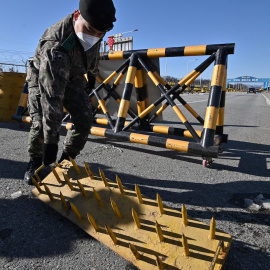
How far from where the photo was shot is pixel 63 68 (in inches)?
68.9

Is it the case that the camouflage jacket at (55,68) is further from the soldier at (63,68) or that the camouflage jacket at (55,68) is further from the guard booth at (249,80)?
the guard booth at (249,80)

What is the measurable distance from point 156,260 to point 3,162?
93.0 inches

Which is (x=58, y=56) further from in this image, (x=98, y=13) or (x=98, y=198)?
(x=98, y=198)

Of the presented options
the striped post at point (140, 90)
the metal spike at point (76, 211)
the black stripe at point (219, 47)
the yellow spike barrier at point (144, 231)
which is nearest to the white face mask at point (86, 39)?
the yellow spike barrier at point (144, 231)

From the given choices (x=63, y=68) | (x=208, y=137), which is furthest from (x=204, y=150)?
(x=63, y=68)

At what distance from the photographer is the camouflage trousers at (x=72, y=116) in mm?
2215

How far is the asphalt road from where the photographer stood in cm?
136

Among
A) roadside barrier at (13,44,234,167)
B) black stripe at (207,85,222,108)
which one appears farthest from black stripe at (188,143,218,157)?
black stripe at (207,85,222,108)

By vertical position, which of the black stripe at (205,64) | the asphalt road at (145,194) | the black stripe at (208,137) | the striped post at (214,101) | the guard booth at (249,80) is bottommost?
the asphalt road at (145,194)

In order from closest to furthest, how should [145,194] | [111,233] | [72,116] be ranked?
[111,233] → [145,194] → [72,116]

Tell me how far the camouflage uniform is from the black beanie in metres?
0.23

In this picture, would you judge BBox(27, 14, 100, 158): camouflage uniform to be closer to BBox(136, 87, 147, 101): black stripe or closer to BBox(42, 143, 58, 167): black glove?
BBox(42, 143, 58, 167): black glove

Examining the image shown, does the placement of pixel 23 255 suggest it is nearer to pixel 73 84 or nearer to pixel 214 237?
pixel 214 237

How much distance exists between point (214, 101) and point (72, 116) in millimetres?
1471
